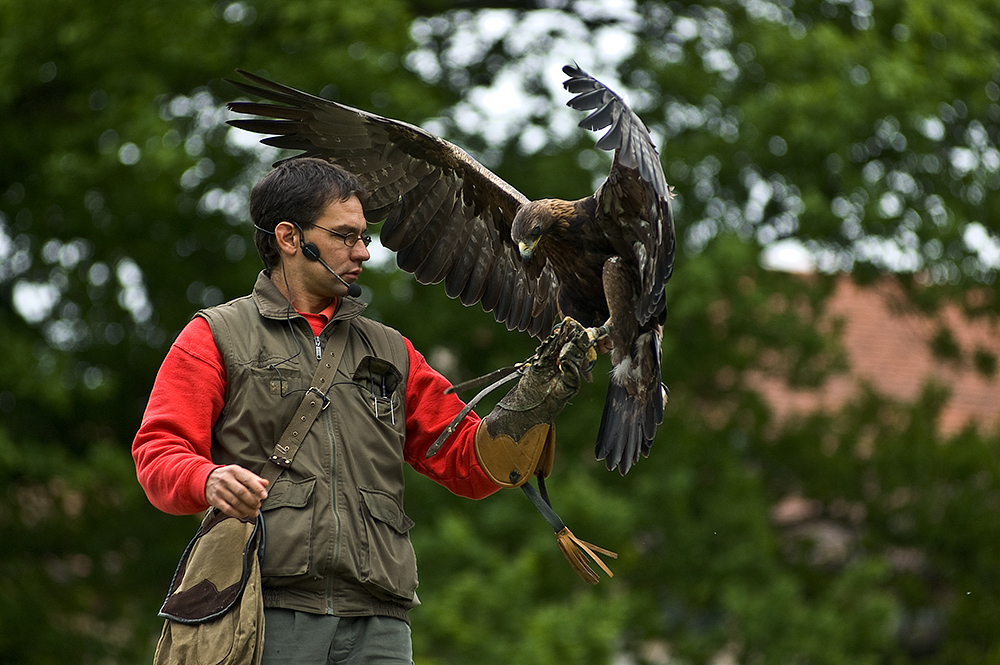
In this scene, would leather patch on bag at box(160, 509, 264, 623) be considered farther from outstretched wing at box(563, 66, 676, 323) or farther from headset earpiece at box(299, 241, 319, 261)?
outstretched wing at box(563, 66, 676, 323)

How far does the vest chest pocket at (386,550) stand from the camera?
2.19 metres

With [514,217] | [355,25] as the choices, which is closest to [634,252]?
[514,217]

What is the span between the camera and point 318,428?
2229 mm

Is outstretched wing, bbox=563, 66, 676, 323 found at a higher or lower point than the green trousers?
higher

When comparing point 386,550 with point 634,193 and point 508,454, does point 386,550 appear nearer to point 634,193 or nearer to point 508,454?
point 508,454

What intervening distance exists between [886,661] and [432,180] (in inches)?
312

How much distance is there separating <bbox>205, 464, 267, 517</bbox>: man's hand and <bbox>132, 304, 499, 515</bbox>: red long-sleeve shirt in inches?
0.9

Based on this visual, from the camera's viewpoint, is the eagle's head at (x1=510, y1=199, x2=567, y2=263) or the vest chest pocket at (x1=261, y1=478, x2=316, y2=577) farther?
the eagle's head at (x1=510, y1=199, x2=567, y2=263)

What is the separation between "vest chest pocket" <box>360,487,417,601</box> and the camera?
2.19 m

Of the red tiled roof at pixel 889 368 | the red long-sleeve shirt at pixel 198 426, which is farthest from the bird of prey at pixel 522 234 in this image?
the red tiled roof at pixel 889 368

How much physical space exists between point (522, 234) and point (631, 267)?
0.27 meters

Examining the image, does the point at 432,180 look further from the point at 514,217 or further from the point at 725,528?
the point at 725,528

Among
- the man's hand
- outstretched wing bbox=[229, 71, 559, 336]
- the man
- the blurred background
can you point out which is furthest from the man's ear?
the blurred background

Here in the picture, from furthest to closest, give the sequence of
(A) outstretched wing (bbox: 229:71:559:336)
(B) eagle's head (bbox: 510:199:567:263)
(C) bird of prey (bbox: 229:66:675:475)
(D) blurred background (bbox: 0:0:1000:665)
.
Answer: (D) blurred background (bbox: 0:0:1000:665), (A) outstretched wing (bbox: 229:71:559:336), (B) eagle's head (bbox: 510:199:567:263), (C) bird of prey (bbox: 229:66:675:475)
